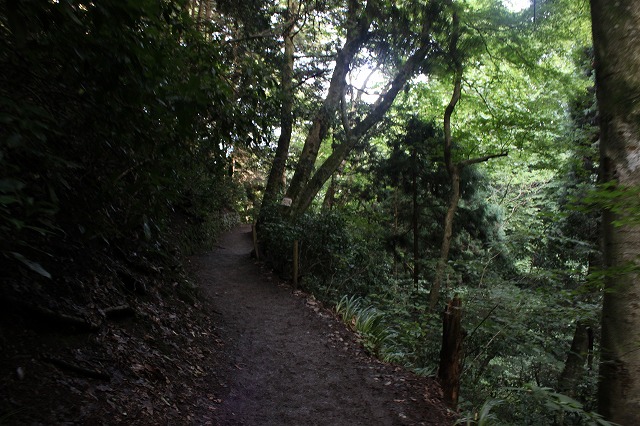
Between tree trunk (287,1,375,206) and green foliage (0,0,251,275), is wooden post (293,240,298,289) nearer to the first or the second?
tree trunk (287,1,375,206)

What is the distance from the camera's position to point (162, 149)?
102 inches

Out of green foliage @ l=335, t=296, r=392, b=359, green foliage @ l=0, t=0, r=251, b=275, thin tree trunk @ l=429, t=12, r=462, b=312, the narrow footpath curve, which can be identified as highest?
thin tree trunk @ l=429, t=12, r=462, b=312

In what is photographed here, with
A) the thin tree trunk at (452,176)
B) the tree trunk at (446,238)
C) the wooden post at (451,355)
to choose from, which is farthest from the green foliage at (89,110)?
the thin tree trunk at (452,176)

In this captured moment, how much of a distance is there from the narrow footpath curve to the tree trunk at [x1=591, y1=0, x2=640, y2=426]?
2270 millimetres

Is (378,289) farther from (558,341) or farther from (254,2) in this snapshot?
(254,2)

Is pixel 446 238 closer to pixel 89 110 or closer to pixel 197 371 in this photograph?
pixel 197 371

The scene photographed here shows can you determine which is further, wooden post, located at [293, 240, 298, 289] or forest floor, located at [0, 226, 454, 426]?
wooden post, located at [293, 240, 298, 289]

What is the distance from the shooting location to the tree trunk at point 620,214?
117 inches

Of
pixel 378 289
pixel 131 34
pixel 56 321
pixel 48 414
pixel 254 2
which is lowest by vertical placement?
pixel 48 414

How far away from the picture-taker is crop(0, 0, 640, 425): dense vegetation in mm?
2264

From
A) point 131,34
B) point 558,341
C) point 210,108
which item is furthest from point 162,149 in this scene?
point 558,341

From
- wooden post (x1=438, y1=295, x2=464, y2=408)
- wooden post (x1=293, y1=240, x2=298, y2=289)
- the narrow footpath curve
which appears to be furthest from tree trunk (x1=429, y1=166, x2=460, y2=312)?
wooden post (x1=438, y1=295, x2=464, y2=408)

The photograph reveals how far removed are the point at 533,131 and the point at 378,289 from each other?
7066mm

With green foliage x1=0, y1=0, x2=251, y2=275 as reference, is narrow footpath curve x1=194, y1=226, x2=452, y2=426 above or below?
below
